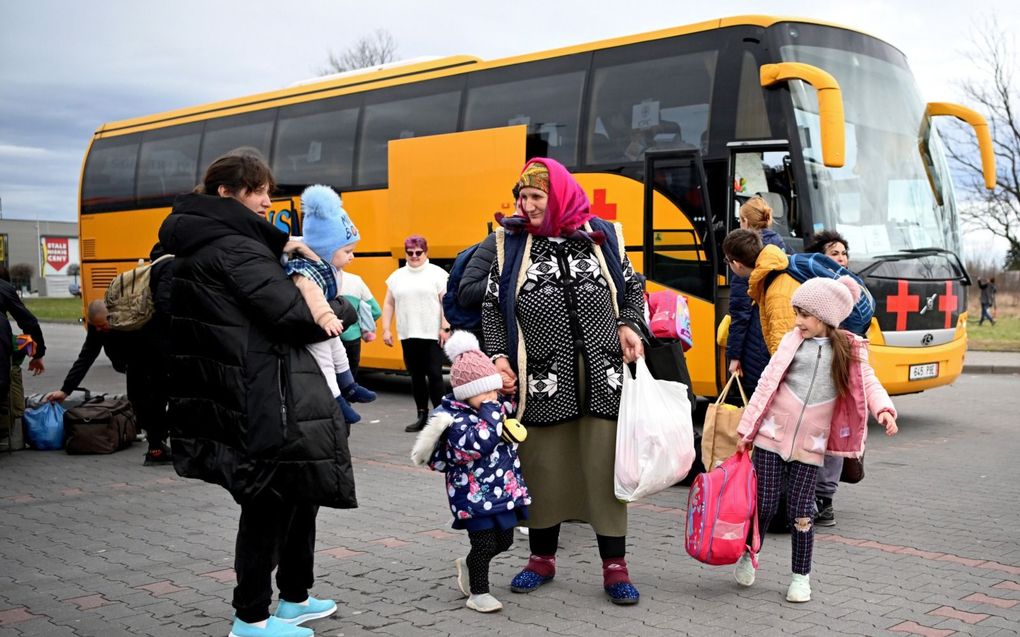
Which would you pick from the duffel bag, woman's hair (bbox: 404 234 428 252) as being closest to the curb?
woman's hair (bbox: 404 234 428 252)

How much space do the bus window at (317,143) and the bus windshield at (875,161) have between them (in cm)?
644

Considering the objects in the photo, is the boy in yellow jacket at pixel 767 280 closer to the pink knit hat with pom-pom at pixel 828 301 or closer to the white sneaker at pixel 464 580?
the pink knit hat with pom-pom at pixel 828 301

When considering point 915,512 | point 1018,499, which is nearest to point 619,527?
point 915,512

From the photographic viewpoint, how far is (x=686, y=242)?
35.1 ft

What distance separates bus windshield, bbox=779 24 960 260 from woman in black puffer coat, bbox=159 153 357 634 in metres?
6.98

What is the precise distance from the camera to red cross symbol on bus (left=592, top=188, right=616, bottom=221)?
1141 centimetres

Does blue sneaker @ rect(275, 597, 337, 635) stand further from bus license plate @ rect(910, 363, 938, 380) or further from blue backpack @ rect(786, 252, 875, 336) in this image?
bus license plate @ rect(910, 363, 938, 380)

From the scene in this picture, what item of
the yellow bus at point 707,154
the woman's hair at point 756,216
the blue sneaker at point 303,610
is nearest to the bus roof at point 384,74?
the yellow bus at point 707,154

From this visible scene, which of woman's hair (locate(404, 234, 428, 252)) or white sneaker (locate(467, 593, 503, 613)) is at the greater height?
woman's hair (locate(404, 234, 428, 252))

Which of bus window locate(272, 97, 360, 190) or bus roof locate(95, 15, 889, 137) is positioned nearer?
bus roof locate(95, 15, 889, 137)

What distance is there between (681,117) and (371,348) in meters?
5.72

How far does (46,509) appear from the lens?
713 cm

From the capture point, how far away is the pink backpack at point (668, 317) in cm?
555

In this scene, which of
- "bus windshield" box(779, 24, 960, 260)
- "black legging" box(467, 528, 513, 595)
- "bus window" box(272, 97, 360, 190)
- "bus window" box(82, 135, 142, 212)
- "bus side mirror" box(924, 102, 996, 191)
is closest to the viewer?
"black legging" box(467, 528, 513, 595)
